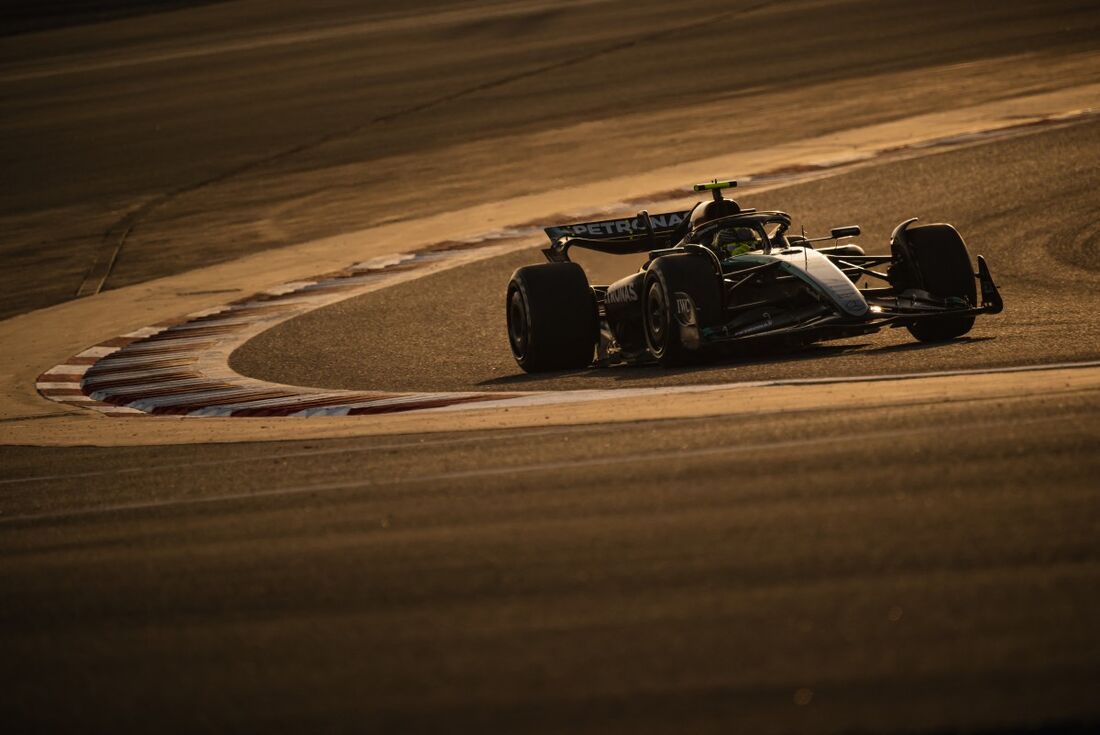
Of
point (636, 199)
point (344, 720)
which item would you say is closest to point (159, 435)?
point (344, 720)

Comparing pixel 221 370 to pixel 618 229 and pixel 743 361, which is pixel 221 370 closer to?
pixel 618 229

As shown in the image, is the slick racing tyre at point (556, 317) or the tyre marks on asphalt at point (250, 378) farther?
the slick racing tyre at point (556, 317)

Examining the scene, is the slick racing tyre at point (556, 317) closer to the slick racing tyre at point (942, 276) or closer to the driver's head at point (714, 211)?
the driver's head at point (714, 211)

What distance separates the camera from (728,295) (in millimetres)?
10367

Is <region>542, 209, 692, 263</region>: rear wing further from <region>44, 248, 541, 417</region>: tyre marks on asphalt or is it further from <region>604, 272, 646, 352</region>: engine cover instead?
<region>44, 248, 541, 417</region>: tyre marks on asphalt

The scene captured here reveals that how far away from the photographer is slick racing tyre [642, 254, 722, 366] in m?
9.76

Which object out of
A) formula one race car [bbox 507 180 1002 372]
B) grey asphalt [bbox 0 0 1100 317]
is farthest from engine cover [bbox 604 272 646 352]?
grey asphalt [bbox 0 0 1100 317]

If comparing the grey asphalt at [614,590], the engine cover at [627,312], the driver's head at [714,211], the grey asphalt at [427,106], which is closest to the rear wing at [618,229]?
the driver's head at [714,211]

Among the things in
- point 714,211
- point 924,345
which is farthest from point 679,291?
point 714,211

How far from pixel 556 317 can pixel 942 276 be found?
2586mm

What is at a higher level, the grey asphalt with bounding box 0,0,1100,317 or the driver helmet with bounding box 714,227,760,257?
the grey asphalt with bounding box 0,0,1100,317

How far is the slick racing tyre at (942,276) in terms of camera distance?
32.9ft

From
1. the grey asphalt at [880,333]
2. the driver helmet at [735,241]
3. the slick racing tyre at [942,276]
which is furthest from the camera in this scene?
the driver helmet at [735,241]

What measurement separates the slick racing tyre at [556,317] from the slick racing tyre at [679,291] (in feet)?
3.24
